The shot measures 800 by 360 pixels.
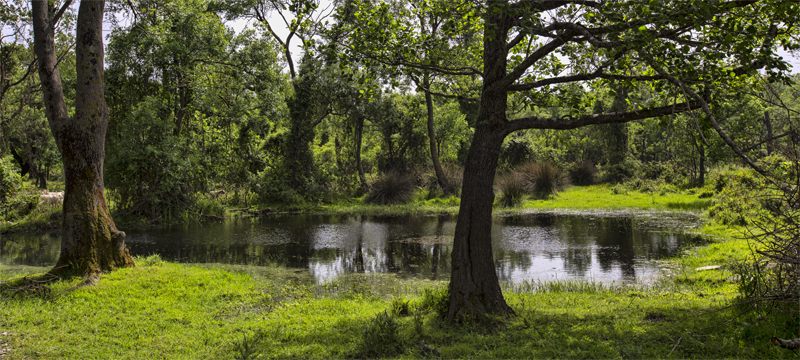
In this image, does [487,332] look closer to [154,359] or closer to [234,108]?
[154,359]

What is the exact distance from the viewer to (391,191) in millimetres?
30062

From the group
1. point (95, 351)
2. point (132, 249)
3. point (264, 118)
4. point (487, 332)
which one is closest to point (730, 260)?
point (487, 332)

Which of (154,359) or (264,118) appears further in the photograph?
(264,118)

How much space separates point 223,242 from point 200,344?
11.9 meters

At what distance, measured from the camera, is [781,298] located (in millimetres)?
6625

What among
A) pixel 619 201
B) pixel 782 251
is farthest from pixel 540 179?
pixel 782 251

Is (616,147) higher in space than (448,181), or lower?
higher

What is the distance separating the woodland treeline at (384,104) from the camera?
696 centimetres

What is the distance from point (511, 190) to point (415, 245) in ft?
37.5

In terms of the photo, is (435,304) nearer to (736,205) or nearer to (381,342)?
(381,342)

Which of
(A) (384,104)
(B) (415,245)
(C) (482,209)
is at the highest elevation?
(A) (384,104)

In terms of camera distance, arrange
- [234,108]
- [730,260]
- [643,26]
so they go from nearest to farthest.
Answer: [643,26], [730,260], [234,108]

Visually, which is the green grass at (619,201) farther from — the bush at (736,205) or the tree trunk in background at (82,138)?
the tree trunk in background at (82,138)

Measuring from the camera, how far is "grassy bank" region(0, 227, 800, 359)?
6.43 metres
